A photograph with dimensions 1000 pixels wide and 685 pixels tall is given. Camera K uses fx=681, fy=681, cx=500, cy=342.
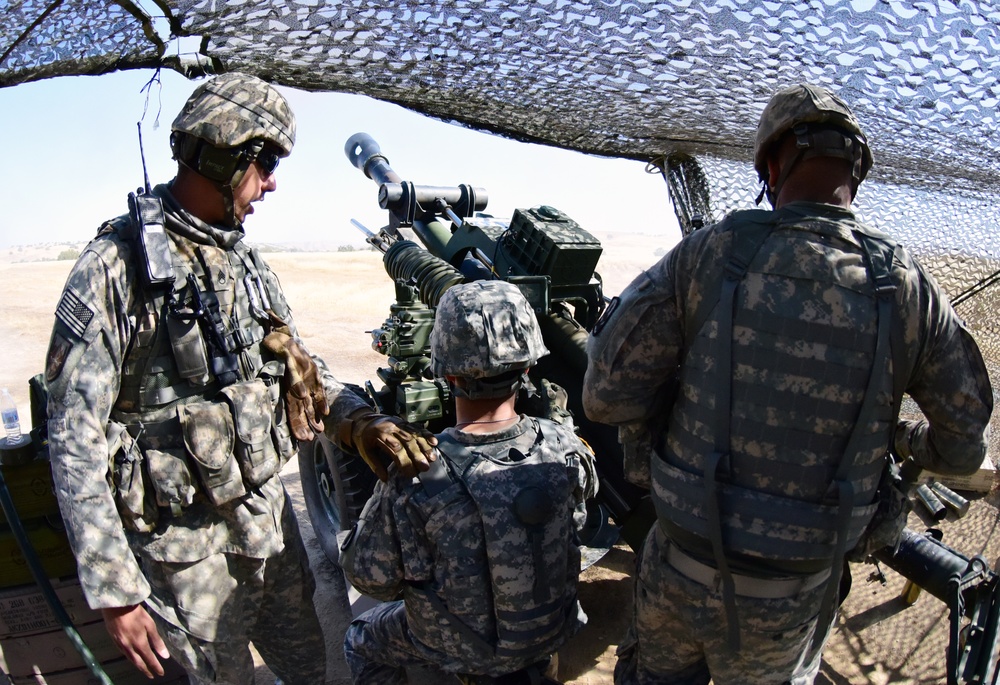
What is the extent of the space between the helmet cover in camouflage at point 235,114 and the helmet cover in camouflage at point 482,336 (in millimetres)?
743

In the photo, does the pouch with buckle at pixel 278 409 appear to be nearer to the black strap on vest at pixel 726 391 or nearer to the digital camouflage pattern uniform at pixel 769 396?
the digital camouflage pattern uniform at pixel 769 396

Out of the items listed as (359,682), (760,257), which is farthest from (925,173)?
(359,682)

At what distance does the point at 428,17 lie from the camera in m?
2.74

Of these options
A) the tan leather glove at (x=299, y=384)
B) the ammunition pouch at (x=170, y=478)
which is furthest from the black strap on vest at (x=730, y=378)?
the ammunition pouch at (x=170, y=478)

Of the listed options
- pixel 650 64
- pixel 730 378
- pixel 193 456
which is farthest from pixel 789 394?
pixel 650 64

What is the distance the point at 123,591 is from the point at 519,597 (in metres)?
1.06

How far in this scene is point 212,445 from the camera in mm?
1971

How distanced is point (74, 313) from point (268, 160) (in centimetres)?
72

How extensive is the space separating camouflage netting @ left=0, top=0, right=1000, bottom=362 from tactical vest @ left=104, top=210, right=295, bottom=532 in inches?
32.4

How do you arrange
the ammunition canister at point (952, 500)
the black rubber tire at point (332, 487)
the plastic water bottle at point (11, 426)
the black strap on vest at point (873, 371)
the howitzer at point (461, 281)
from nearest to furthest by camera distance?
the black strap on vest at point (873, 371) → the plastic water bottle at point (11, 426) → the ammunition canister at point (952, 500) → the howitzer at point (461, 281) → the black rubber tire at point (332, 487)

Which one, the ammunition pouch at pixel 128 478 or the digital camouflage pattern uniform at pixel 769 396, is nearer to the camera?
the digital camouflage pattern uniform at pixel 769 396

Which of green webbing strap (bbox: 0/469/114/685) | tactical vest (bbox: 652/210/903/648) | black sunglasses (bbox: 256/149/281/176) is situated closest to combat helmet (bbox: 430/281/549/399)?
tactical vest (bbox: 652/210/903/648)

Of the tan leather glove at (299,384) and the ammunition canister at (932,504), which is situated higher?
the tan leather glove at (299,384)

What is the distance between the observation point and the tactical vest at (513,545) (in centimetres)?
192
